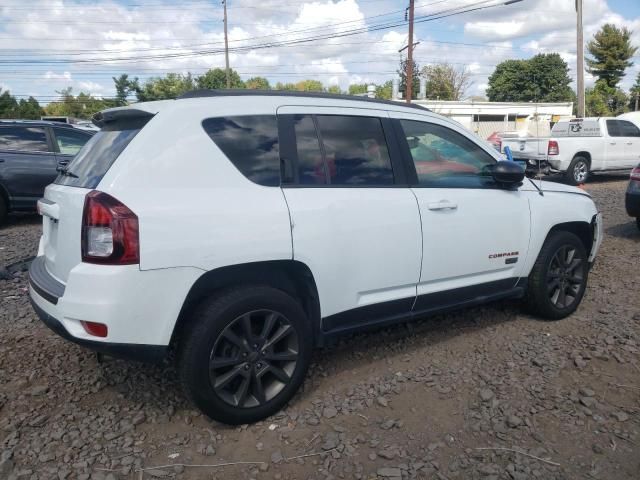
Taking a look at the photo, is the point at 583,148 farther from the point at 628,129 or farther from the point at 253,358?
the point at 253,358

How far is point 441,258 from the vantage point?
357 cm

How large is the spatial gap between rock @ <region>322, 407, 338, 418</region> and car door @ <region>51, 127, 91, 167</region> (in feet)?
24.4

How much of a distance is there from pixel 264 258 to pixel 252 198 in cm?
33

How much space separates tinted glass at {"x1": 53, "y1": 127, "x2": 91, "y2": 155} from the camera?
29.3ft

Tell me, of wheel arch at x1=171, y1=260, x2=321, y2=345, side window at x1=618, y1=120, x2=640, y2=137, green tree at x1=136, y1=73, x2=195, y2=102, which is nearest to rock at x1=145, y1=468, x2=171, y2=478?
wheel arch at x1=171, y1=260, x2=321, y2=345

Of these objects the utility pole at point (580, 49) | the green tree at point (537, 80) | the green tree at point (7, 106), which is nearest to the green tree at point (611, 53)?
the green tree at point (537, 80)

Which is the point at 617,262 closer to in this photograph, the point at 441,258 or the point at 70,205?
the point at 441,258

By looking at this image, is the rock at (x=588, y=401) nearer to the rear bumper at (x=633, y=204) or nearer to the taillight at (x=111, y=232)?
the taillight at (x=111, y=232)

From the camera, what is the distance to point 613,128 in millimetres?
14773

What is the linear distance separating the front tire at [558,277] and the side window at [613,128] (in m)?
12.0

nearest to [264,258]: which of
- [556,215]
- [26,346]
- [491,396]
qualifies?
[491,396]

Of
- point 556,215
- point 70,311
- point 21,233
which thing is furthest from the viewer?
point 21,233

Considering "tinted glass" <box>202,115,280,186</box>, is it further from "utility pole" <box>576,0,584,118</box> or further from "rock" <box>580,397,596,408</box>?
"utility pole" <box>576,0,584,118</box>

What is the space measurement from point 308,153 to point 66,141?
7.34 meters
